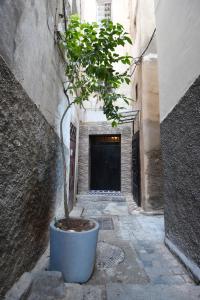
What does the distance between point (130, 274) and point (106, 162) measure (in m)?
6.08

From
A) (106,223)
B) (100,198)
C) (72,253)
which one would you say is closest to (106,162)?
(100,198)

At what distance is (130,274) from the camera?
246 cm

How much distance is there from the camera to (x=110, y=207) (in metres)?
6.11

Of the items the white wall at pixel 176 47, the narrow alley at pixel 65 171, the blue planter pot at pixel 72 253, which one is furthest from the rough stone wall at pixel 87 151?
the blue planter pot at pixel 72 253

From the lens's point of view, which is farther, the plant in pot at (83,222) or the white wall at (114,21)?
the white wall at (114,21)

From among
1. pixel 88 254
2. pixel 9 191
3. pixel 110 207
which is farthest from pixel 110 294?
pixel 110 207

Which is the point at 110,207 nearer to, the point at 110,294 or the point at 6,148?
the point at 110,294

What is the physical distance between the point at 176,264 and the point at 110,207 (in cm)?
350

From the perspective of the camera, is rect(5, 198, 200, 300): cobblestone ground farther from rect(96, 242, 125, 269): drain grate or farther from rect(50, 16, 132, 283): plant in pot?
rect(50, 16, 132, 283): plant in pot

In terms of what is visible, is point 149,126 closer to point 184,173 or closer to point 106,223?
point 106,223

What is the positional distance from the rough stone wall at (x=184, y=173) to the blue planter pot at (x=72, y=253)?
1.12m

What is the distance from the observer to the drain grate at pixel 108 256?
2684mm

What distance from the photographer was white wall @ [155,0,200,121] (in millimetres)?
2271

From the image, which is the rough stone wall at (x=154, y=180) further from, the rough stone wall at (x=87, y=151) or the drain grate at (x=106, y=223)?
the rough stone wall at (x=87, y=151)
